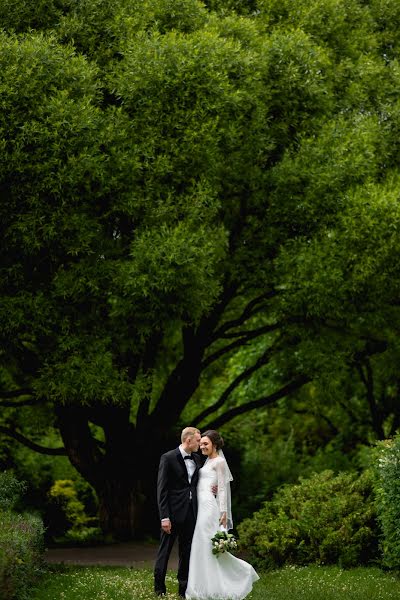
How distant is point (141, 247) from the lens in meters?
14.1

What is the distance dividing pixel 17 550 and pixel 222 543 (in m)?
2.21

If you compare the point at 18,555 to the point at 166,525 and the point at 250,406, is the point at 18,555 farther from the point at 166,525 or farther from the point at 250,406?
the point at 250,406

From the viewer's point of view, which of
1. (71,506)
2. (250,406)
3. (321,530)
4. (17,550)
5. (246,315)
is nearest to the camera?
(17,550)

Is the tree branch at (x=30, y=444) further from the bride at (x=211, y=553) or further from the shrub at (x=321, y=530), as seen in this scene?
the bride at (x=211, y=553)

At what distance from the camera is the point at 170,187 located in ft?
49.5

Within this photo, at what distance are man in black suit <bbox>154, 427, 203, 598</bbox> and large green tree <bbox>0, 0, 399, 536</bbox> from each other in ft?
12.6

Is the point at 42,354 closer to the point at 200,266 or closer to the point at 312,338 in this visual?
the point at 200,266

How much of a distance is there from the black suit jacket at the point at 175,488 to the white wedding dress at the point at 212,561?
0.42 ft

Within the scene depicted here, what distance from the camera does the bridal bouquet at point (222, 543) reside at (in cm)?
1004

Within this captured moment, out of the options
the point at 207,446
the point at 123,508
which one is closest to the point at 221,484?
the point at 207,446

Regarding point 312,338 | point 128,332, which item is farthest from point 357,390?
point 128,332

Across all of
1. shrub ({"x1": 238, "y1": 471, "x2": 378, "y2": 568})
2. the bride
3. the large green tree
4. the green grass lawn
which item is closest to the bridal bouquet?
the bride

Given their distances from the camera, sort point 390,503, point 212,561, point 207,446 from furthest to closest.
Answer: point 390,503 → point 207,446 → point 212,561

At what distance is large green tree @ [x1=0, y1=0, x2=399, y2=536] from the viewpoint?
13992 millimetres
